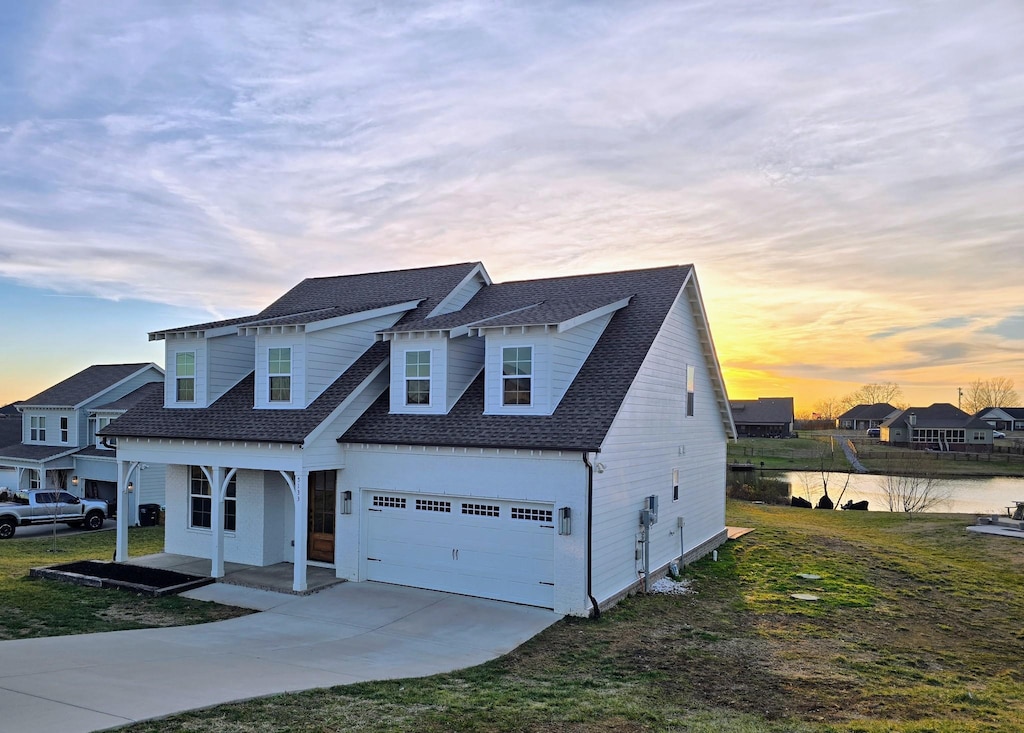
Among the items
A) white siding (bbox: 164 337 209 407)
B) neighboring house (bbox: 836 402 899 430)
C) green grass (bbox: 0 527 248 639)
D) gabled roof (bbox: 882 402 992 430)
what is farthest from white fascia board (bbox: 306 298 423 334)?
neighboring house (bbox: 836 402 899 430)

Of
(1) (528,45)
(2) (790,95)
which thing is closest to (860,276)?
(2) (790,95)

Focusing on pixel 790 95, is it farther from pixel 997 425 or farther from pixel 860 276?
pixel 997 425

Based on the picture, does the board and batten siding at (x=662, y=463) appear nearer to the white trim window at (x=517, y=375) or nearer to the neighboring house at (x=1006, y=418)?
the white trim window at (x=517, y=375)

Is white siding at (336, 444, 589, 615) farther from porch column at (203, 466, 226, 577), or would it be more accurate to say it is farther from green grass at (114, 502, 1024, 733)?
porch column at (203, 466, 226, 577)

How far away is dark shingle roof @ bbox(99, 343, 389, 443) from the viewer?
591 inches

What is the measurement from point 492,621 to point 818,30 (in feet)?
43.7

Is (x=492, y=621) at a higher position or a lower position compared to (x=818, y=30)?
lower

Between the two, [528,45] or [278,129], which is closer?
[528,45]

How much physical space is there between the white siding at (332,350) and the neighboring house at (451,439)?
0.04 m

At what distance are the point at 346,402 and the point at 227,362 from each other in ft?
14.7

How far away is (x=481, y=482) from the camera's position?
13883 millimetres

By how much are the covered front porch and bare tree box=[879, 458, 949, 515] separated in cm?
2613

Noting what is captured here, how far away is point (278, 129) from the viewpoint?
1808 cm

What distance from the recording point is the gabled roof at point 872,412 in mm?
121562
